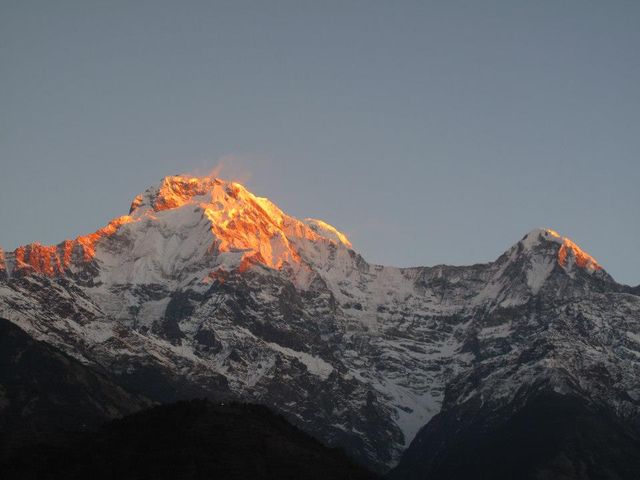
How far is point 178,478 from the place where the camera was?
197 meters

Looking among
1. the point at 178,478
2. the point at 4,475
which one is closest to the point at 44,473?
the point at 4,475

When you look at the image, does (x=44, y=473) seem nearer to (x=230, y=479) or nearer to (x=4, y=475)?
(x=4, y=475)

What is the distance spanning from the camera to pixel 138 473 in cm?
19738

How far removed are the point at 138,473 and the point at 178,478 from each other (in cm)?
592

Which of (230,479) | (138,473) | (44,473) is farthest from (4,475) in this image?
(230,479)

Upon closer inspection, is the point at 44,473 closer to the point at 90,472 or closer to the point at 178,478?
the point at 90,472

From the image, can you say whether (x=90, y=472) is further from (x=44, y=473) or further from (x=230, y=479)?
(x=230, y=479)

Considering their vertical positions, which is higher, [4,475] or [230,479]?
[230,479]

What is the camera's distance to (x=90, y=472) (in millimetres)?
199375

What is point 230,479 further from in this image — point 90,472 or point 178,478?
point 90,472

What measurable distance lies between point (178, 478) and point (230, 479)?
7.98 meters

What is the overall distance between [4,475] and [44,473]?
19.0ft

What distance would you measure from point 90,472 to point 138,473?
296 inches

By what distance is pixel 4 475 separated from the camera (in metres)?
197
